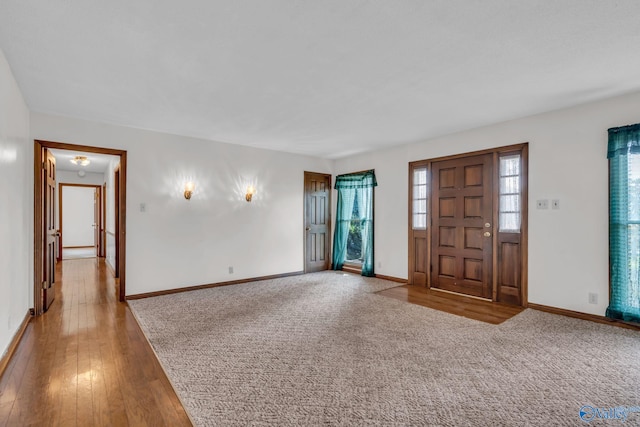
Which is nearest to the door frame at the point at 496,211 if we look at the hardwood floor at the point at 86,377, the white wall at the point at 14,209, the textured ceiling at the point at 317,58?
the textured ceiling at the point at 317,58

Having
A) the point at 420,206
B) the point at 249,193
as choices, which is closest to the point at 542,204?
the point at 420,206

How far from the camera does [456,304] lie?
4.20 meters

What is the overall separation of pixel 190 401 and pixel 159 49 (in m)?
2.50

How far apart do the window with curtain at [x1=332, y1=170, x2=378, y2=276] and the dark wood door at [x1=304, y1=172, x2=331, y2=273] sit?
0.71 feet

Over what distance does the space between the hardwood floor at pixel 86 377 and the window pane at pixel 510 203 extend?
427 cm

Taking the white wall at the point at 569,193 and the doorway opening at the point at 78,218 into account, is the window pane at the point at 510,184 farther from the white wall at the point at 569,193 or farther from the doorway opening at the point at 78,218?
the doorway opening at the point at 78,218

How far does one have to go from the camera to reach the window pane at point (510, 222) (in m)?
4.16

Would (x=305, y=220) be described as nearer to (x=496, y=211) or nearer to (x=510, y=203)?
(x=496, y=211)

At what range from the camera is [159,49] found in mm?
2396

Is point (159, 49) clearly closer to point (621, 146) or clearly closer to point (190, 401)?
point (190, 401)

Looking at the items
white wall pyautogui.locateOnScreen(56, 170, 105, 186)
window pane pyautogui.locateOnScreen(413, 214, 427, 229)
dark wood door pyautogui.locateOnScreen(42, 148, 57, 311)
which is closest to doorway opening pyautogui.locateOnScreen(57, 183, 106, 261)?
white wall pyautogui.locateOnScreen(56, 170, 105, 186)

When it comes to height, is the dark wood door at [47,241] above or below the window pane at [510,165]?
below

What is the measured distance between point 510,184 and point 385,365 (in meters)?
3.12

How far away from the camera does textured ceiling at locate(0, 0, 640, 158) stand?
6.48 ft
